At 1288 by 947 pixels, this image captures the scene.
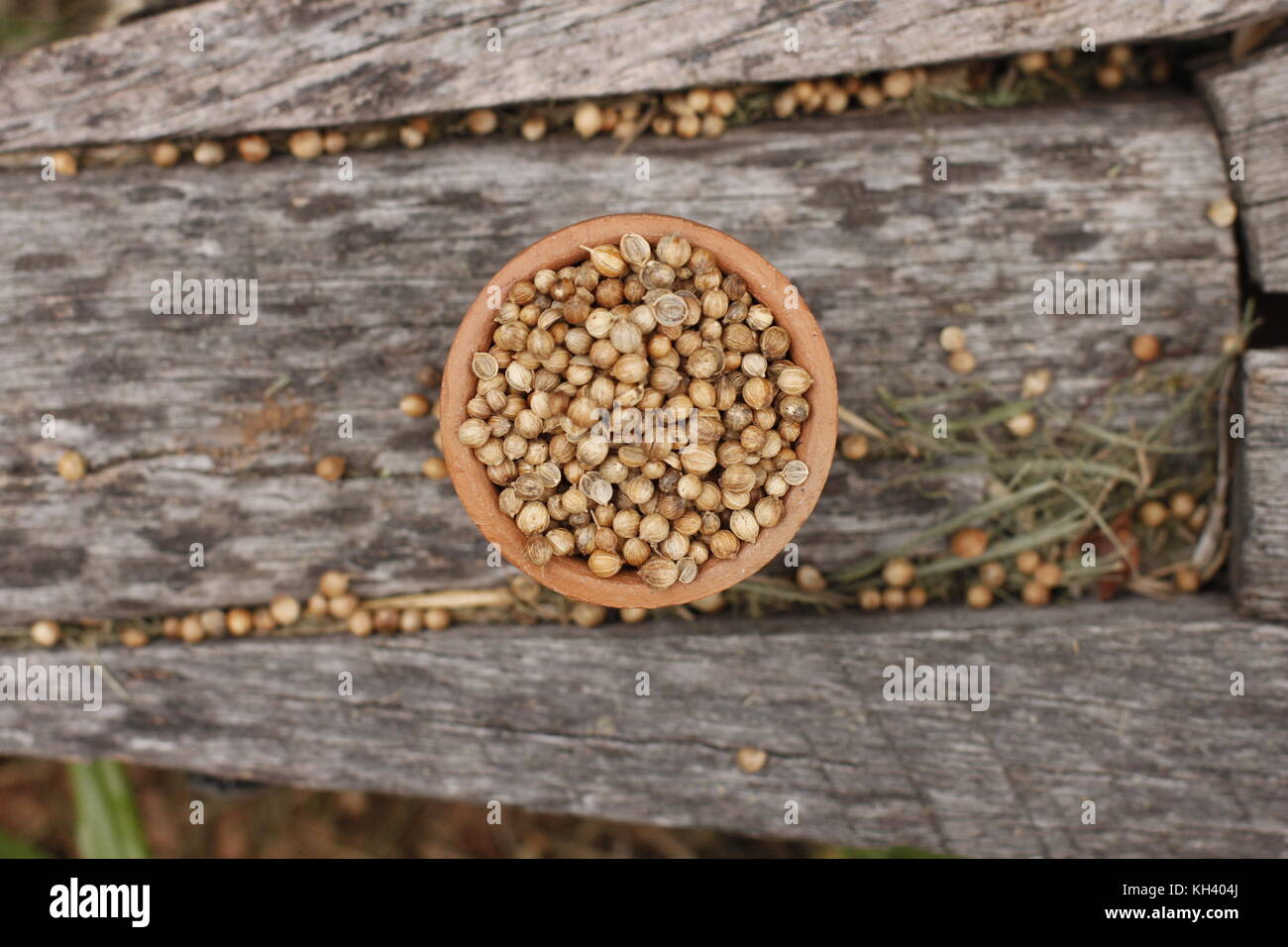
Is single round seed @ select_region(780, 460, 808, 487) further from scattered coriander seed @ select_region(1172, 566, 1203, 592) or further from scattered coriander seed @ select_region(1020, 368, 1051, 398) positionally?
scattered coriander seed @ select_region(1172, 566, 1203, 592)

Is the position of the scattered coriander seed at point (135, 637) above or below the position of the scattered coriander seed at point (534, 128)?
below

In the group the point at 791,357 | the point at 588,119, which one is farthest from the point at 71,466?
the point at 791,357

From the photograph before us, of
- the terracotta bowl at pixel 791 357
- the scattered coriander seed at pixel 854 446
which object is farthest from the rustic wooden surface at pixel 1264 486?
the terracotta bowl at pixel 791 357

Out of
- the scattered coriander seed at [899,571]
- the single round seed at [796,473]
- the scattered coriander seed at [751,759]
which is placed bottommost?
the scattered coriander seed at [751,759]

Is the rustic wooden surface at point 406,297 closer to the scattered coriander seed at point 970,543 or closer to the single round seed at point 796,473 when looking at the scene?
the scattered coriander seed at point 970,543

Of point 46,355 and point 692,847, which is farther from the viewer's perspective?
point 692,847

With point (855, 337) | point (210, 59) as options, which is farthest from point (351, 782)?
point (210, 59)

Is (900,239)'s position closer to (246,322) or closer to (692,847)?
(246,322)

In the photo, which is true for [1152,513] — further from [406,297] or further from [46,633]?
[46,633]
